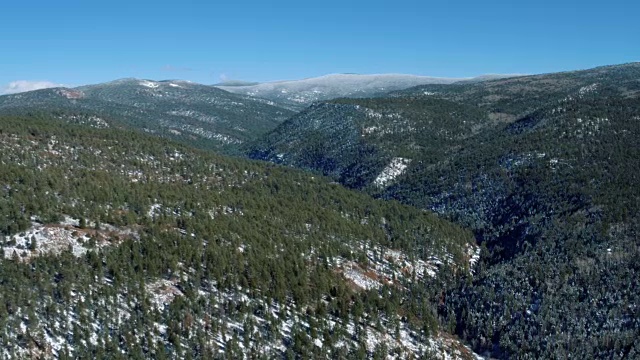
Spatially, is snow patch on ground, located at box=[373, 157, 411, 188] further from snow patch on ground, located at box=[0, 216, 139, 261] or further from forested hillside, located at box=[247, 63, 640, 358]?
snow patch on ground, located at box=[0, 216, 139, 261]

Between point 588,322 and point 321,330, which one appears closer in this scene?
point 321,330

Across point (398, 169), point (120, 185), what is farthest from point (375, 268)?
point (398, 169)

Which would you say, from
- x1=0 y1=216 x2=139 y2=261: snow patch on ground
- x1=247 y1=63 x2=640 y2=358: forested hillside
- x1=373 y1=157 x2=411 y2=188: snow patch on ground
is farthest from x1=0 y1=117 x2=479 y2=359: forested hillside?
x1=373 y1=157 x2=411 y2=188: snow patch on ground

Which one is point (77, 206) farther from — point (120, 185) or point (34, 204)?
point (120, 185)

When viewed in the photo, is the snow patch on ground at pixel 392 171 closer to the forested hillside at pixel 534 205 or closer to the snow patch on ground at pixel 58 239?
the forested hillside at pixel 534 205

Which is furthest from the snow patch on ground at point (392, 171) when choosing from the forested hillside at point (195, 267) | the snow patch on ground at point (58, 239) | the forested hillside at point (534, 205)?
the snow patch on ground at point (58, 239)

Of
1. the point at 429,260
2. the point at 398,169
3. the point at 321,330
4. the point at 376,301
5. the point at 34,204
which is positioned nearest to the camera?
the point at 321,330
